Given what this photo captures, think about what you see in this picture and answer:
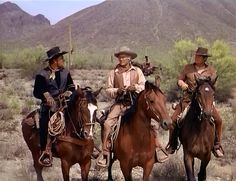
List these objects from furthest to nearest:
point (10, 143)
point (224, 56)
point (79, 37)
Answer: point (79, 37) → point (224, 56) → point (10, 143)

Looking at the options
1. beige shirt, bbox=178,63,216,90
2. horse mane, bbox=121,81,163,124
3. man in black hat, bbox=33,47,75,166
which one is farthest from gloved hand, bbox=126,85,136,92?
beige shirt, bbox=178,63,216,90

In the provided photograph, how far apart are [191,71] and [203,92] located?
1307mm

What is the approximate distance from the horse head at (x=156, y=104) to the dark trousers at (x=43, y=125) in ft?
6.90

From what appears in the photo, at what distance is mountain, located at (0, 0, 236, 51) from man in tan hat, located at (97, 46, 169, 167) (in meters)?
71.9

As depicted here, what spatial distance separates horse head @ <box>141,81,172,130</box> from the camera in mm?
7676

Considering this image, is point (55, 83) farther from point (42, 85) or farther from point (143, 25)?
point (143, 25)

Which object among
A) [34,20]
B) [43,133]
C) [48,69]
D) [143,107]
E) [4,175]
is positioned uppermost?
[34,20]

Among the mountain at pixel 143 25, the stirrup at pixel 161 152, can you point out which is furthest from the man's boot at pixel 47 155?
the mountain at pixel 143 25

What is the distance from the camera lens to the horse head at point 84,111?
8109 mm

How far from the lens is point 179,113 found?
34.3 ft

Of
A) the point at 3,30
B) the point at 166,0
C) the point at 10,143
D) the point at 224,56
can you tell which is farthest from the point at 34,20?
the point at 10,143

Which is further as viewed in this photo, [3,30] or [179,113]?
[3,30]

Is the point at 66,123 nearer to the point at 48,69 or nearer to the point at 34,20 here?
the point at 48,69

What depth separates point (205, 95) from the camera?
9094 mm
